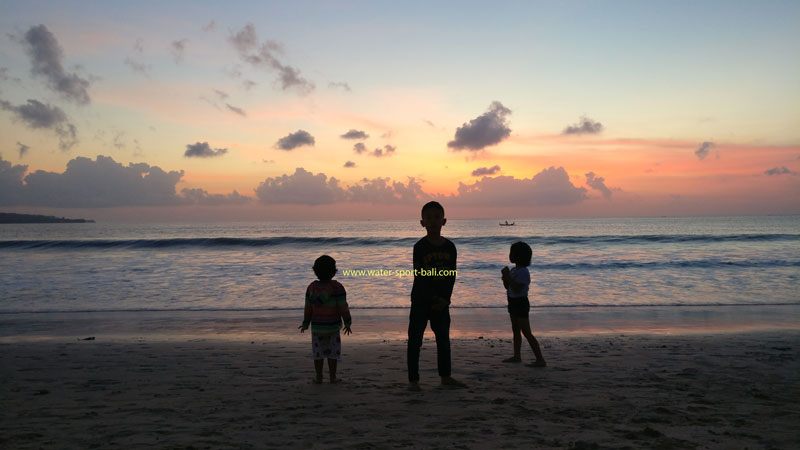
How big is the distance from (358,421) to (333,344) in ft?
4.93

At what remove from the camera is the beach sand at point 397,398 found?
12.8 ft

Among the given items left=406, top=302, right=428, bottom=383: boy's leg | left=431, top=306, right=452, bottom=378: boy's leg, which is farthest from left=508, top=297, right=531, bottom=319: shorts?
left=406, top=302, right=428, bottom=383: boy's leg

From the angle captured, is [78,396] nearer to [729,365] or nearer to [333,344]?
[333,344]

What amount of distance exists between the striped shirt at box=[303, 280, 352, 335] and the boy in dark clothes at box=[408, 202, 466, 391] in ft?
2.69

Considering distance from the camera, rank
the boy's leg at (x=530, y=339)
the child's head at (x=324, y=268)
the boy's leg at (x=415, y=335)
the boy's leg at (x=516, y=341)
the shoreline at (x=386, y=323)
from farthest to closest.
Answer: the shoreline at (x=386, y=323), the boy's leg at (x=516, y=341), the boy's leg at (x=530, y=339), the child's head at (x=324, y=268), the boy's leg at (x=415, y=335)

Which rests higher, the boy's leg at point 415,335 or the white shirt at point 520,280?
the white shirt at point 520,280

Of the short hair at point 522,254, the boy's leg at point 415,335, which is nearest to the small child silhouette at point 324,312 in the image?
the boy's leg at point 415,335

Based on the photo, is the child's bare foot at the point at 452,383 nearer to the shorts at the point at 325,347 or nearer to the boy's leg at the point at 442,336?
the boy's leg at the point at 442,336

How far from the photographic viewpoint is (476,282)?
18.2 metres

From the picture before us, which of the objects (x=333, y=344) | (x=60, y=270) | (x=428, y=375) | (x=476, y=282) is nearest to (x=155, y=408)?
(x=333, y=344)

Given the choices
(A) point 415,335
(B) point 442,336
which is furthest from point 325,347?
(B) point 442,336

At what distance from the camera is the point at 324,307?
566cm

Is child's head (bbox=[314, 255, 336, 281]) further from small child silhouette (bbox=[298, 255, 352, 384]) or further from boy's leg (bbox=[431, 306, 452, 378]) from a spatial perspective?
boy's leg (bbox=[431, 306, 452, 378])

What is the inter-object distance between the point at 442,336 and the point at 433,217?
1.32 meters
